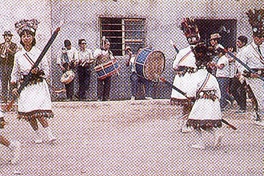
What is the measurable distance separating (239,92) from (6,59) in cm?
609

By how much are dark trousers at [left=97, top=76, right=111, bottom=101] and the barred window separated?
1.49m

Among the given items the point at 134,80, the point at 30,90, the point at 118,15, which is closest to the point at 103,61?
the point at 134,80

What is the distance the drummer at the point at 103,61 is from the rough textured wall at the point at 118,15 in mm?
766

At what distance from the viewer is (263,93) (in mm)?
9523

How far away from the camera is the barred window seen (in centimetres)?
1542

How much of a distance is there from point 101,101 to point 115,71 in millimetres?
951

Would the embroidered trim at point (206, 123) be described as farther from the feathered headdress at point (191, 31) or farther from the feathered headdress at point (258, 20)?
the feathered headdress at point (258, 20)

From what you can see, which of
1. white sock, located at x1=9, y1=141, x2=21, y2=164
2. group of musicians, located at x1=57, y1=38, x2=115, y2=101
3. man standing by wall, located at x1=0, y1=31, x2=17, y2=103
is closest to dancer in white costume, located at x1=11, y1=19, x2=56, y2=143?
white sock, located at x1=9, y1=141, x2=21, y2=164

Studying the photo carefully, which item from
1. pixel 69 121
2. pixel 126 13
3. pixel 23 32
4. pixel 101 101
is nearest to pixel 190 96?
pixel 23 32

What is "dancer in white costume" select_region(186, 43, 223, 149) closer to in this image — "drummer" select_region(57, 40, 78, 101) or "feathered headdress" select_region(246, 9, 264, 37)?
"feathered headdress" select_region(246, 9, 264, 37)

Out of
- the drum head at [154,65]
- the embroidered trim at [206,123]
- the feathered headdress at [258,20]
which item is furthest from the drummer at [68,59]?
the embroidered trim at [206,123]

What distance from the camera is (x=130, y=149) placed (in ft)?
23.7

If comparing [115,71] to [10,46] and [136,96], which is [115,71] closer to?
[136,96]

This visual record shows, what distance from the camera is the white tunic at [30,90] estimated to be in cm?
771
